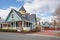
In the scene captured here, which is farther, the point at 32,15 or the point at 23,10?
the point at 32,15

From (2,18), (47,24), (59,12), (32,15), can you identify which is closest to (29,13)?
(32,15)

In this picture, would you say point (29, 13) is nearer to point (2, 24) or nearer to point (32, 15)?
point (32, 15)

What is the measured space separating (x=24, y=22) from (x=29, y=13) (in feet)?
21.4

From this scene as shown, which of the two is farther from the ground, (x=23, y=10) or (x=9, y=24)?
(x=23, y=10)

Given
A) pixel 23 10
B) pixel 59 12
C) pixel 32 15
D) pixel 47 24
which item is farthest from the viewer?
pixel 47 24

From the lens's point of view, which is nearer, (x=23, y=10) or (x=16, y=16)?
(x=16, y=16)

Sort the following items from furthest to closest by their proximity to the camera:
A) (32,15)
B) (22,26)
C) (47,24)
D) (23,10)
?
(47,24)
(32,15)
(23,10)
(22,26)

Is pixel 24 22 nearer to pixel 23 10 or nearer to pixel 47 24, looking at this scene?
pixel 23 10

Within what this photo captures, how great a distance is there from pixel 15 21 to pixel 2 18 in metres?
7.40

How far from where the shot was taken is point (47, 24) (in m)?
56.6

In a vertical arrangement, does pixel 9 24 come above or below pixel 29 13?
below

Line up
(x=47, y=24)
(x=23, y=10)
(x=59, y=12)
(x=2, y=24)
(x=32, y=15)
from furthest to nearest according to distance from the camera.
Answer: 1. (x=47, y=24)
2. (x=32, y=15)
3. (x=23, y=10)
4. (x=2, y=24)
5. (x=59, y=12)

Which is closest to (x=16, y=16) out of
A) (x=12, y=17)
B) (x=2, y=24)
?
(x=12, y=17)

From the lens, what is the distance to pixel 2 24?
30344mm
